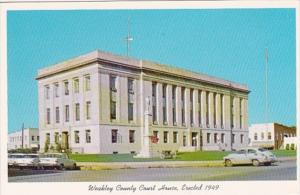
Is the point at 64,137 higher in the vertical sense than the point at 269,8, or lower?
lower

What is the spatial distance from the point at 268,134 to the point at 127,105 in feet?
5.94

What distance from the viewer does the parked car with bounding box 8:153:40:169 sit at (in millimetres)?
6543

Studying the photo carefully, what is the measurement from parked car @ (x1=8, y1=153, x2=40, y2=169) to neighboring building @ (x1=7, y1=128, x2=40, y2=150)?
0.11 meters

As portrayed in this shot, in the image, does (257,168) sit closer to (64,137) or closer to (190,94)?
(190,94)

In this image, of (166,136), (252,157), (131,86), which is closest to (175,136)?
(166,136)

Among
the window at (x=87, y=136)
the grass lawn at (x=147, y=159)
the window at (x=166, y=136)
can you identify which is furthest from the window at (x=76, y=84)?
the window at (x=166, y=136)

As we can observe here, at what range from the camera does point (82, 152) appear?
274 inches

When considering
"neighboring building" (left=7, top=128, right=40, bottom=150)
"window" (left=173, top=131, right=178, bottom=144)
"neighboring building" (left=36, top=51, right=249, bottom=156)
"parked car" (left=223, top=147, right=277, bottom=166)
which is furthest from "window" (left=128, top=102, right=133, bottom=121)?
"parked car" (left=223, top=147, right=277, bottom=166)

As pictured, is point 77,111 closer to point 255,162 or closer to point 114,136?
point 114,136

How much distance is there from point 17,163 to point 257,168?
9.57 ft

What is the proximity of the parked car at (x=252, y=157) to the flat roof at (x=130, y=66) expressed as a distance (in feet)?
2.64

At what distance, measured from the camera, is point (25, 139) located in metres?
6.72
